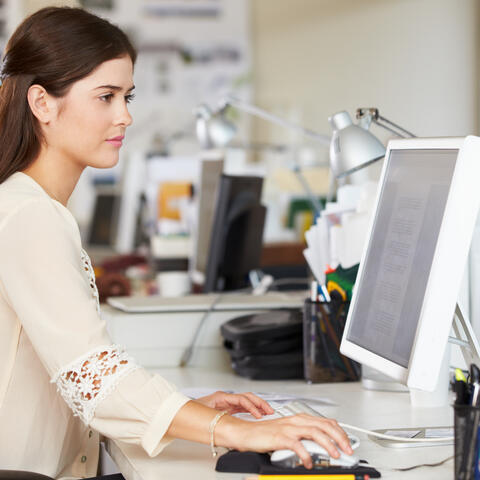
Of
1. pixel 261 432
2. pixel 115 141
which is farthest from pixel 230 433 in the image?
pixel 115 141

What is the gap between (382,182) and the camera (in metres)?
1.26

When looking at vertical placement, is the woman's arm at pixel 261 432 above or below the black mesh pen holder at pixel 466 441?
below

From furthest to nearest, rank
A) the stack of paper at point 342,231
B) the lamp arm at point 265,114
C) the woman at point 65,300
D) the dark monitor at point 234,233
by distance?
the dark monitor at point 234,233, the lamp arm at point 265,114, the stack of paper at point 342,231, the woman at point 65,300

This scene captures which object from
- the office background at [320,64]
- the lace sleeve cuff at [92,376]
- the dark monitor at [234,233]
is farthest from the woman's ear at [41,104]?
the office background at [320,64]

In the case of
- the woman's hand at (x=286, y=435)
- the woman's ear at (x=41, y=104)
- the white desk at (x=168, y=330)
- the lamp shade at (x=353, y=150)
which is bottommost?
the white desk at (x=168, y=330)

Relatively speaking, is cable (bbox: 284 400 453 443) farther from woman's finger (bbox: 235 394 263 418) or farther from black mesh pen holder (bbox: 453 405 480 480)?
black mesh pen holder (bbox: 453 405 480 480)

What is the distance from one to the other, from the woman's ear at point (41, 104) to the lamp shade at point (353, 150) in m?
0.53

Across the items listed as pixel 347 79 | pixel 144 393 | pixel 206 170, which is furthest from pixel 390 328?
pixel 347 79

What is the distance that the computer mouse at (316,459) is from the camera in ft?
3.31

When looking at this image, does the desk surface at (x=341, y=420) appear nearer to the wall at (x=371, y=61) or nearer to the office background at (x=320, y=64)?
the office background at (x=320, y=64)

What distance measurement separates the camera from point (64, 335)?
1112mm

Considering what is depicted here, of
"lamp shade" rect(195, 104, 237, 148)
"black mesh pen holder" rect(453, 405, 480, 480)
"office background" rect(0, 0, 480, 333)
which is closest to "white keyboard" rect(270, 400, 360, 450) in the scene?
"black mesh pen holder" rect(453, 405, 480, 480)

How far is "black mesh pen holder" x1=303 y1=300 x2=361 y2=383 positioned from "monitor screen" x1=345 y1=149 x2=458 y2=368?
32 cm

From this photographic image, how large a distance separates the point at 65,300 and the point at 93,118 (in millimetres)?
302
